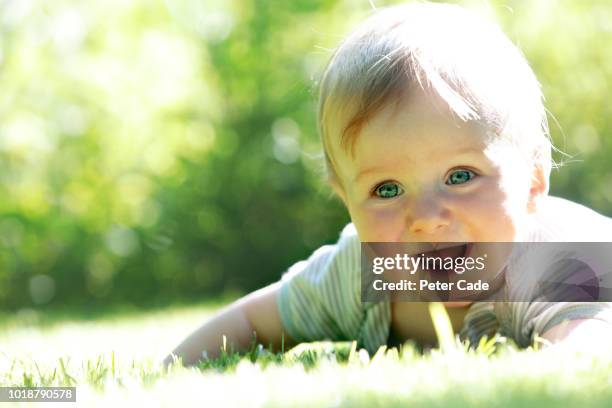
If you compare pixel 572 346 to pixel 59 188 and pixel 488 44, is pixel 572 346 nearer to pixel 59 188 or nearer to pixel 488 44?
pixel 488 44

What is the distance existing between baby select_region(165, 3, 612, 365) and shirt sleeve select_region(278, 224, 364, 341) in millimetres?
106

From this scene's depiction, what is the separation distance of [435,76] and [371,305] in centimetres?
67

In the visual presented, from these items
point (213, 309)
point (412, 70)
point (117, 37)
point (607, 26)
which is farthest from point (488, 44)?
point (117, 37)

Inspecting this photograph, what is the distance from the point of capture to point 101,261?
5641 millimetres

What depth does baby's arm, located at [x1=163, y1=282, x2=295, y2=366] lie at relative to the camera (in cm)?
253

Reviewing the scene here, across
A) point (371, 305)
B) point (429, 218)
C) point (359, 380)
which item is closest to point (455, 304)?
point (371, 305)

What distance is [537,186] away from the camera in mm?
2316

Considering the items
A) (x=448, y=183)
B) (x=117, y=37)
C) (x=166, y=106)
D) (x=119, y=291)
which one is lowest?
(x=448, y=183)

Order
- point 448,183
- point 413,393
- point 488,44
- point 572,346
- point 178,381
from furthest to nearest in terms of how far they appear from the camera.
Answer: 1. point 488,44
2. point 448,183
3. point 572,346
4. point 178,381
5. point 413,393

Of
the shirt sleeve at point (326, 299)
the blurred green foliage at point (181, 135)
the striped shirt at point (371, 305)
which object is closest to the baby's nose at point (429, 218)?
the striped shirt at point (371, 305)

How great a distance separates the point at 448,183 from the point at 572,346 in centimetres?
46

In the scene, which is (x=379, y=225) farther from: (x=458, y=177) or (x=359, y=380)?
(x=359, y=380)

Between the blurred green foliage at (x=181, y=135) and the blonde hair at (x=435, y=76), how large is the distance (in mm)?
2848

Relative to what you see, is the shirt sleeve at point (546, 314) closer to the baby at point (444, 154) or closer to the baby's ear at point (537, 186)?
the baby at point (444, 154)
